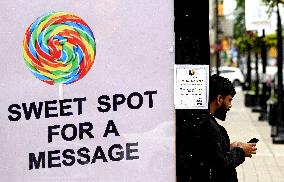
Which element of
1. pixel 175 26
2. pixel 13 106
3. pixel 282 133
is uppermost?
pixel 175 26

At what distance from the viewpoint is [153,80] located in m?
4.24

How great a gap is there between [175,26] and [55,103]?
82cm

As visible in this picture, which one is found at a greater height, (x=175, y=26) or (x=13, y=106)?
(x=175, y=26)

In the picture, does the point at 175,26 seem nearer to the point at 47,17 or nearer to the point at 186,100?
the point at 186,100

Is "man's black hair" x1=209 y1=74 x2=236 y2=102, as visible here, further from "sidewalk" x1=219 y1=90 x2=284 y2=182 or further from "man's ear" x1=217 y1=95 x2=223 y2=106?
"sidewalk" x1=219 y1=90 x2=284 y2=182

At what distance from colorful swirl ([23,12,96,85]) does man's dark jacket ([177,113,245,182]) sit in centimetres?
74

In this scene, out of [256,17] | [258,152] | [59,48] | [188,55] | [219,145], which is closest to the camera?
[188,55]

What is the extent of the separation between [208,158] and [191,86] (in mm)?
445

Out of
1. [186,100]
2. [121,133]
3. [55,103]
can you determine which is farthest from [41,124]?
[186,100]

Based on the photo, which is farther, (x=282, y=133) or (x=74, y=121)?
(x=282, y=133)

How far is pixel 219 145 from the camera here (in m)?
4.43

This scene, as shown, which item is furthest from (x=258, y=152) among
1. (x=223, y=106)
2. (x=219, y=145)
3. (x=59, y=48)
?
(x=59, y=48)

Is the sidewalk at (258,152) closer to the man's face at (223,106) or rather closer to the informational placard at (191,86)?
the man's face at (223,106)

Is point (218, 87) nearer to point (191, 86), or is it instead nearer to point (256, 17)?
point (191, 86)
